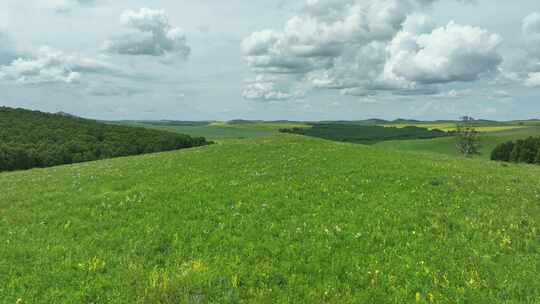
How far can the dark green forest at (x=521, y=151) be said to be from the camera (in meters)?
87.2

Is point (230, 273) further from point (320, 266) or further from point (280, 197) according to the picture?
point (280, 197)

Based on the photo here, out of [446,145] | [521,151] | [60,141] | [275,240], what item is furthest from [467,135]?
[60,141]

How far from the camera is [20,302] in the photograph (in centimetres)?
771

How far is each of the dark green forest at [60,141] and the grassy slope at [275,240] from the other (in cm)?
7060

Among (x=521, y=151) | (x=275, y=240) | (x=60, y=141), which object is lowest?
(x=60, y=141)

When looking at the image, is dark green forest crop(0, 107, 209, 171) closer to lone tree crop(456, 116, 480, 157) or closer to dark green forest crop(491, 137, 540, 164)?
lone tree crop(456, 116, 480, 157)

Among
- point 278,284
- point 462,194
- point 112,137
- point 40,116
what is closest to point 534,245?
point 462,194

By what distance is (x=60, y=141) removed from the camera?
299 feet

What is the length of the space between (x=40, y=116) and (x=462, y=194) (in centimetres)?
12920

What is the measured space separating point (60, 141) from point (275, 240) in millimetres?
97348

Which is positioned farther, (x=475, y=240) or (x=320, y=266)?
(x=475, y=240)

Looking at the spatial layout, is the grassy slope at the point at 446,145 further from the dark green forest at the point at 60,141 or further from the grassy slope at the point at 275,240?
the grassy slope at the point at 275,240

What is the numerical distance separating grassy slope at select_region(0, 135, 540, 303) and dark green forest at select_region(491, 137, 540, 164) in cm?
8516

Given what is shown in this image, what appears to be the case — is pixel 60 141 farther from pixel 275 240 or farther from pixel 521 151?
pixel 521 151
